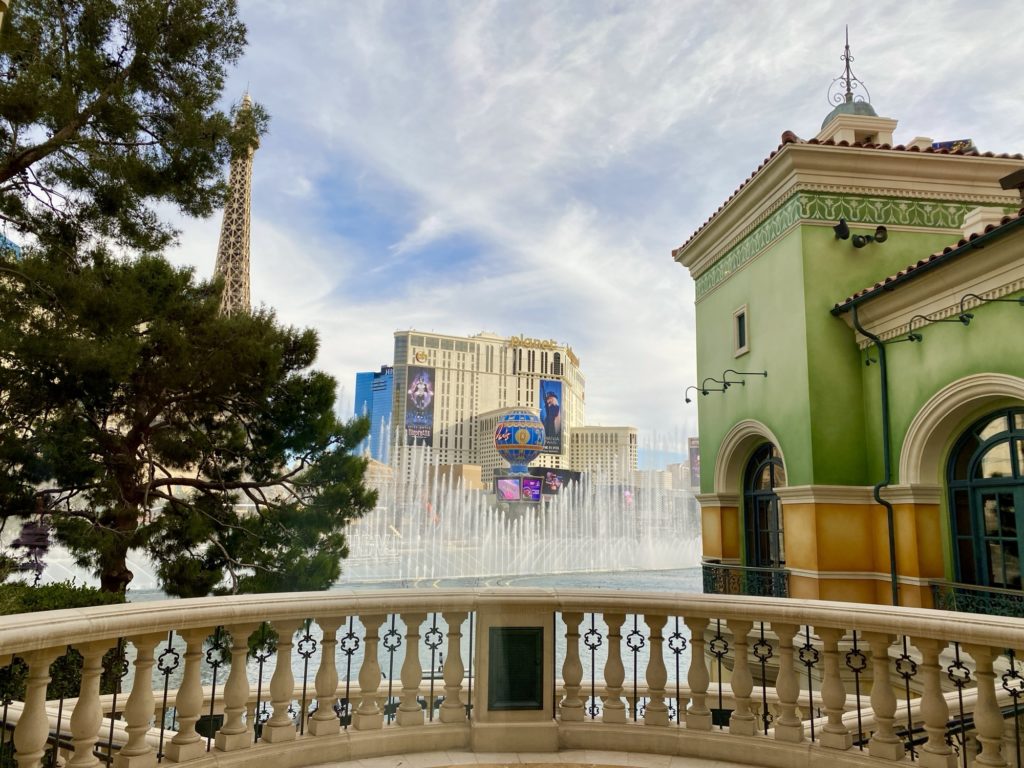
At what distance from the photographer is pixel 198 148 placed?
9.25m

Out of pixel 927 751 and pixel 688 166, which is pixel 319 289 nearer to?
pixel 688 166

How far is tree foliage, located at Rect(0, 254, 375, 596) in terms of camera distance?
9.88 m

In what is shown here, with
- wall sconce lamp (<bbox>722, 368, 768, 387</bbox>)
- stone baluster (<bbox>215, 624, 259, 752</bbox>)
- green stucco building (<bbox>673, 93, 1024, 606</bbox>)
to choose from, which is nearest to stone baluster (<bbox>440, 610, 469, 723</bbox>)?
stone baluster (<bbox>215, 624, 259, 752</bbox>)

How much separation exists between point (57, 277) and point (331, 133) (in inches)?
186

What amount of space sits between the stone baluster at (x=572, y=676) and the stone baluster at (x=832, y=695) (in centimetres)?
150

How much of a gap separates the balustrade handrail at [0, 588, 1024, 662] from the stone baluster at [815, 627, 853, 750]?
13 cm

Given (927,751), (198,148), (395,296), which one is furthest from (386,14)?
(927,751)

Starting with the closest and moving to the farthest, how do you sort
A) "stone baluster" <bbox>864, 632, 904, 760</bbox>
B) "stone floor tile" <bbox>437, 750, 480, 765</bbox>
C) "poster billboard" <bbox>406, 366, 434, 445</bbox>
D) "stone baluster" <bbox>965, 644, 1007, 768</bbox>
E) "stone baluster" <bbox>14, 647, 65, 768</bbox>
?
"stone baluster" <bbox>14, 647, 65, 768</bbox>, "stone baluster" <bbox>965, 644, 1007, 768</bbox>, "stone baluster" <bbox>864, 632, 904, 760</bbox>, "stone floor tile" <bbox>437, 750, 480, 765</bbox>, "poster billboard" <bbox>406, 366, 434, 445</bbox>

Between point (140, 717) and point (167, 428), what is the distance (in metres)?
9.63

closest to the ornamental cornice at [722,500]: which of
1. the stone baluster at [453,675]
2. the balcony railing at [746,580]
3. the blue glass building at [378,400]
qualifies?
the balcony railing at [746,580]

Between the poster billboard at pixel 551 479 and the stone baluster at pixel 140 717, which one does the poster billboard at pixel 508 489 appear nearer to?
the poster billboard at pixel 551 479

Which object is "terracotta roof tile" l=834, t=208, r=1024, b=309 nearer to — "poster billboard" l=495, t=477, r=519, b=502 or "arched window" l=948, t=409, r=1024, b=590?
"arched window" l=948, t=409, r=1024, b=590

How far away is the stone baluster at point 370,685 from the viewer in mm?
4594

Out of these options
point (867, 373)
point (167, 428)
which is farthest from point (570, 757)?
point (167, 428)
